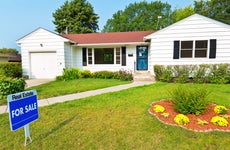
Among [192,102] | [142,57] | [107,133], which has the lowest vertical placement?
[107,133]

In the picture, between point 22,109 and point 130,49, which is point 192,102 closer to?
point 22,109

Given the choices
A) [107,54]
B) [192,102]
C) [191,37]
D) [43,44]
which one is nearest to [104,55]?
[107,54]

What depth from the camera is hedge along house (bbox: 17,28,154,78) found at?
1198 cm

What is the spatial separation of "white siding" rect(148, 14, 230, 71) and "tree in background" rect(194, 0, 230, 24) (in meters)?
24.6

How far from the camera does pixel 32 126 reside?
11.6ft

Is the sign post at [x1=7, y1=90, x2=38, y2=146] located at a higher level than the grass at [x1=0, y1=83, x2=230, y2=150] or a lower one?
higher

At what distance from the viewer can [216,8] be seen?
28984 mm

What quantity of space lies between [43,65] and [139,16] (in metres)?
33.9

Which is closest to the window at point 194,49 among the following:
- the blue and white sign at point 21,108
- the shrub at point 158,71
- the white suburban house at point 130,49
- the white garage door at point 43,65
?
the white suburban house at point 130,49

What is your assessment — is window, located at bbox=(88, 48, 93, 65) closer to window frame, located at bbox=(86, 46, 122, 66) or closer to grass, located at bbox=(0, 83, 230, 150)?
window frame, located at bbox=(86, 46, 122, 66)

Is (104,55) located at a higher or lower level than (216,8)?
lower

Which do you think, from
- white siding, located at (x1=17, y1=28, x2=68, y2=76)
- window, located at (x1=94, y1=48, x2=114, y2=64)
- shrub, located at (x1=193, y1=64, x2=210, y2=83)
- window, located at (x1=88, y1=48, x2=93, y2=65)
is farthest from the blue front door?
white siding, located at (x1=17, y1=28, x2=68, y2=76)

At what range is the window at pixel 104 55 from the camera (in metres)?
13.3

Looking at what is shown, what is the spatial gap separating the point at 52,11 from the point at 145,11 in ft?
79.1
